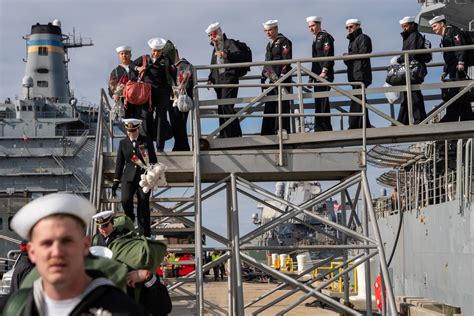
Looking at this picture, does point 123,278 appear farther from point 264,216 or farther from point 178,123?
point 264,216

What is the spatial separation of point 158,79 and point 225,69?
1126mm

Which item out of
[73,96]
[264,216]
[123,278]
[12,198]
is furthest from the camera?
[264,216]

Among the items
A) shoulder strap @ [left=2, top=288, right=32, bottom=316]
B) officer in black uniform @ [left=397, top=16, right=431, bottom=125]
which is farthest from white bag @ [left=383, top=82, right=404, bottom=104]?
shoulder strap @ [left=2, top=288, right=32, bottom=316]

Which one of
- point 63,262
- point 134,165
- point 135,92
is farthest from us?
point 135,92

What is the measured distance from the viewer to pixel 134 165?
9492 mm

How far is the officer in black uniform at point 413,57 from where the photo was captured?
11.3 metres

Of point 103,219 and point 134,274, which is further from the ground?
point 103,219

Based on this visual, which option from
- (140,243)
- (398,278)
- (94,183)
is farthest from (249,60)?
(398,278)

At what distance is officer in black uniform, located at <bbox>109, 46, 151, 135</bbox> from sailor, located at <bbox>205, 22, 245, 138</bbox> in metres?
1.19

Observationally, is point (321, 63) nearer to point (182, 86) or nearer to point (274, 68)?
point (274, 68)

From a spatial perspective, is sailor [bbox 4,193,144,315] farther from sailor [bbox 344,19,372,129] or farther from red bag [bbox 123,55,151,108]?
sailor [bbox 344,19,372,129]

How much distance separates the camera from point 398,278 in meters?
24.8

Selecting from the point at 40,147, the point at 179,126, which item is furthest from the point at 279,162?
the point at 40,147

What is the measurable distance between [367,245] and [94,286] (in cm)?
759
